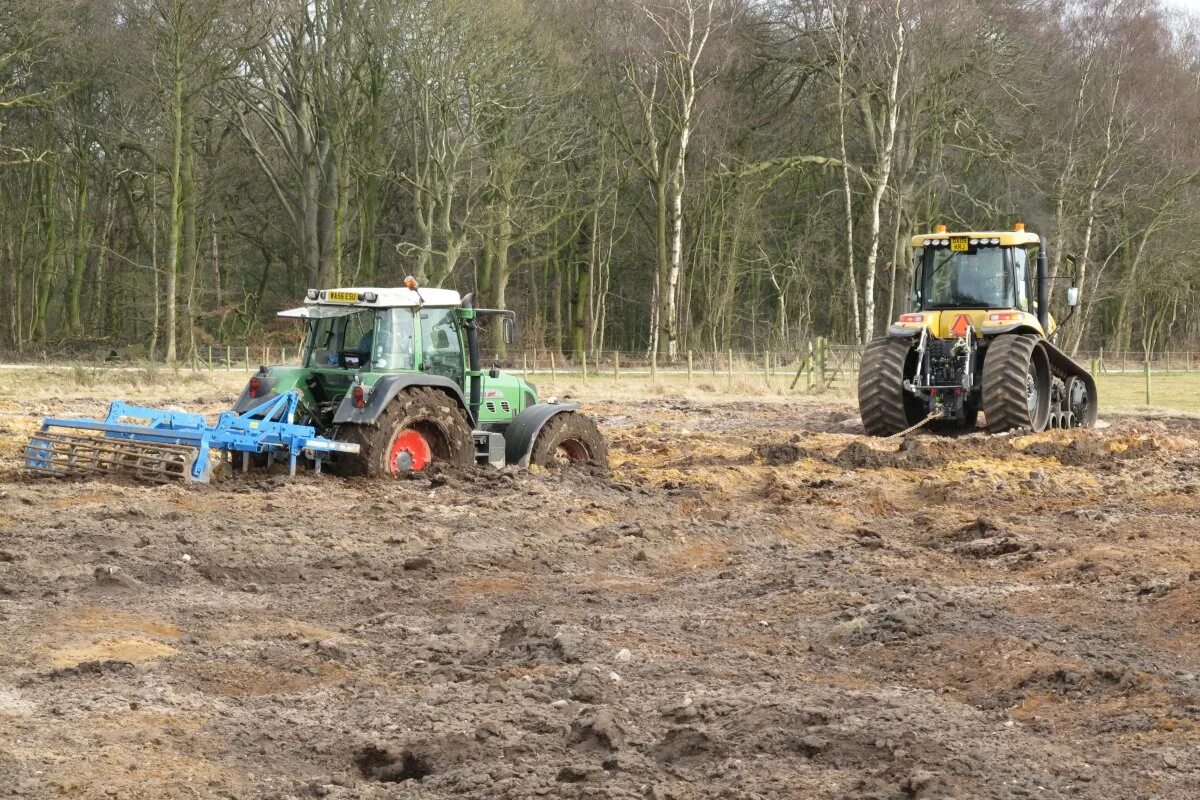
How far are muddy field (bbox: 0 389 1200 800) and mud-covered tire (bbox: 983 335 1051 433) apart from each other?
3.65 m

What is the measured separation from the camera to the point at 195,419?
12.3 meters

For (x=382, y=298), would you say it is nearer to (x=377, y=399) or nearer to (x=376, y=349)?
(x=376, y=349)

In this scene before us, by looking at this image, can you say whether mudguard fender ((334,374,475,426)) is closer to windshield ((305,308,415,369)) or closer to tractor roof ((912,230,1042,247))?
windshield ((305,308,415,369))

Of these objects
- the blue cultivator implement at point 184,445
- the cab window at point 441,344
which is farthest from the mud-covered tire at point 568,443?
the blue cultivator implement at point 184,445

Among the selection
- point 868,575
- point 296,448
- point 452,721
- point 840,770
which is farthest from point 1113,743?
point 296,448

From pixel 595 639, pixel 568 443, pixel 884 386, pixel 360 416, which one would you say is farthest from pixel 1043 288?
pixel 595 639

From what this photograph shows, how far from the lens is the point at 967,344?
58.3 ft

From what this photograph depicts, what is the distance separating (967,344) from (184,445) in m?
9.90

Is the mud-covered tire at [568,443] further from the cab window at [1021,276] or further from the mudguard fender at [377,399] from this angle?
the cab window at [1021,276]

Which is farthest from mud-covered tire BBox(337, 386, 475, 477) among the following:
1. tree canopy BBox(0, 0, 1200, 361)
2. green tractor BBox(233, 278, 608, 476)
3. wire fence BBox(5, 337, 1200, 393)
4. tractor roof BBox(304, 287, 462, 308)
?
tree canopy BBox(0, 0, 1200, 361)

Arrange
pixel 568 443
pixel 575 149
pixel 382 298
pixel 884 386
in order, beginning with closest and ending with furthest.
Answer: pixel 382 298, pixel 568 443, pixel 884 386, pixel 575 149

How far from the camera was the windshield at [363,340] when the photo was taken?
41.8 ft

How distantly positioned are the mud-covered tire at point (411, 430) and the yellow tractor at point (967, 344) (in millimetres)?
6722

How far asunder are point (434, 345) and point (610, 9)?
25.4 metres
